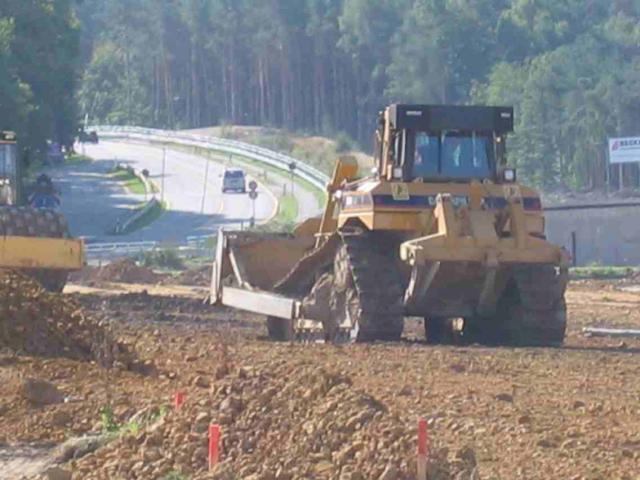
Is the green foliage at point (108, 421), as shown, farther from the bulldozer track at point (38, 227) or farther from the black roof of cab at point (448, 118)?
the bulldozer track at point (38, 227)

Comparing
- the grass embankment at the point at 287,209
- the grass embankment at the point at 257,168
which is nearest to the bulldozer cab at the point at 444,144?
the grass embankment at the point at 287,209

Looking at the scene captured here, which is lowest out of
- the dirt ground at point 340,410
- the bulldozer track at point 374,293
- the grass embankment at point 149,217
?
the dirt ground at point 340,410

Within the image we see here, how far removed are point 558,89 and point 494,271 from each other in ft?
227

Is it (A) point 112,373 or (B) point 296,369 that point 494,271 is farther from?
(B) point 296,369

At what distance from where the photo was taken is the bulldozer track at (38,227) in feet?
94.9

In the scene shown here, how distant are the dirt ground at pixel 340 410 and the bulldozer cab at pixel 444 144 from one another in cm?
209

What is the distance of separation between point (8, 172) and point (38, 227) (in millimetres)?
1941

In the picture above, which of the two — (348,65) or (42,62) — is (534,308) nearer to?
(42,62)

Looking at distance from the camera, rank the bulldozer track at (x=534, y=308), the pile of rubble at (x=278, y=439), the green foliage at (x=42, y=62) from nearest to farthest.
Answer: the pile of rubble at (x=278, y=439), the bulldozer track at (x=534, y=308), the green foliage at (x=42, y=62)

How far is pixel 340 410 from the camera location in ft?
38.7

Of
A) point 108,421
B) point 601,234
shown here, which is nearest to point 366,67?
point 601,234

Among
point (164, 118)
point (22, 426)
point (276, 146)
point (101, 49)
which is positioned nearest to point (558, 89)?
point (276, 146)

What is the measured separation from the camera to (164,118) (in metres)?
120

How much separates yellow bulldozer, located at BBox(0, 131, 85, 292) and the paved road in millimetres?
36303
